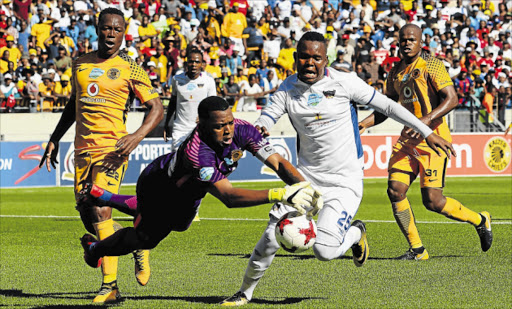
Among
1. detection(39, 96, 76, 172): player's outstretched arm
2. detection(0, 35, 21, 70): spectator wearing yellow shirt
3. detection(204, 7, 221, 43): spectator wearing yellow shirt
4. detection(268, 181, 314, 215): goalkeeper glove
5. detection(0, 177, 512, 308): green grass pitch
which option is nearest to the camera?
detection(268, 181, 314, 215): goalkeeper glove

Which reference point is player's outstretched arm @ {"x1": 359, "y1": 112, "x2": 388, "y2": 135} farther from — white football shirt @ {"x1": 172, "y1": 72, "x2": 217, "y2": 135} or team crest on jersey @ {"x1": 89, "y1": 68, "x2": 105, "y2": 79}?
white football shirt @ {"x1": 172, "y1": 72, "x2": 217, "y2": 135}

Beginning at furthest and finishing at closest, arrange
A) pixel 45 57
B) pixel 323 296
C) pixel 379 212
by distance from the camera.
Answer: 1. pixel 45 57
2. pixel 379 212
3. pixel 323 296

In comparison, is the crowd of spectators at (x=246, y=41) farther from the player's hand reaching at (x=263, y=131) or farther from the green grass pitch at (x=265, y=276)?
the player's hand reaching at (x=263, y=131)

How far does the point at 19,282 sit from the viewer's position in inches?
328

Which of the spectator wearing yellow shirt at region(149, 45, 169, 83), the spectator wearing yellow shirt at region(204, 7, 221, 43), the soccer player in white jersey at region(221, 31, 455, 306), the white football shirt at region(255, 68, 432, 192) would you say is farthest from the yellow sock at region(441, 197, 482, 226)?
the spectator wearing yellow shirt at region(204, 7, 221, 43)

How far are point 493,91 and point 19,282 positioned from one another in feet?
80.1

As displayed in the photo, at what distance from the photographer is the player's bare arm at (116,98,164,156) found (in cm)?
731

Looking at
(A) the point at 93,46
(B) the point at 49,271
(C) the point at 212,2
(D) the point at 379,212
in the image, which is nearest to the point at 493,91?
(C) the point at 212,2

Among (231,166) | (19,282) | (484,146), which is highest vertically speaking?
(231,166)

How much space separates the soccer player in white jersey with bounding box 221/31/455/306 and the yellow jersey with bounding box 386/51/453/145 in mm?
2393

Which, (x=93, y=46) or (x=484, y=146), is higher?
(x=93, y=46)

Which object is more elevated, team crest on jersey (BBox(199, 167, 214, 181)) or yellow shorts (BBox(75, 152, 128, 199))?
team crest on jersey (BBox(199, 167, 214, 181))

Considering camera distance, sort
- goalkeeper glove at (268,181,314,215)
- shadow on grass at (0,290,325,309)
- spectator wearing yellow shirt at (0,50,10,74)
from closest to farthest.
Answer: goalkeeper glove at (268,181,314,215) → shadow on grass at (0,290,325,309) → spectator wearing yellow shirt at (0,50,10,74)

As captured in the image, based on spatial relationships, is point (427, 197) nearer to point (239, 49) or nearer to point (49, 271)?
point (49, 271)
